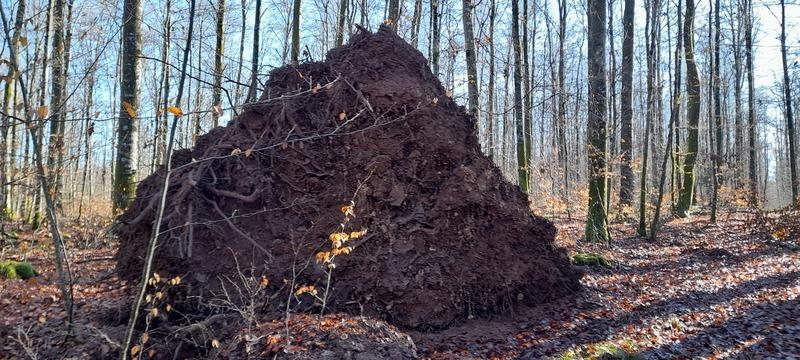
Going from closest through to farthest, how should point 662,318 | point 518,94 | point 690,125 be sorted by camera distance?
point 662,318
point 518,94
point 690,125

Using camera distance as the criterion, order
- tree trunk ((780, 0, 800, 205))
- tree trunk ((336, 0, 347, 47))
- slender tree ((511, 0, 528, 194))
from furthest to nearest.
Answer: tree trunk ((780, 0, 800, 205)), tree trunk ((336, 0, 347, 47)), slender tree ((511, 0, 528, 194))

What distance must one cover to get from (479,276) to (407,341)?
150 cm

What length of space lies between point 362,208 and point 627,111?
10.5 m

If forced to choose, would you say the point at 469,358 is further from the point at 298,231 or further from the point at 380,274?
the point at 298,231

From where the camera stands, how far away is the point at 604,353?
459 centimetres

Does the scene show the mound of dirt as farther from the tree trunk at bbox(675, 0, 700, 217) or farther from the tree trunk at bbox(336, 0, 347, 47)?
the tree trunk at bbox(675, 0, 700, 217)

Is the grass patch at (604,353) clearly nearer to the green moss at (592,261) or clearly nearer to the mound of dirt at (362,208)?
the mound of dirt at (362,208)

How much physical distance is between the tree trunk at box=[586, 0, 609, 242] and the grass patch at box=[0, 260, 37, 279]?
439 inches

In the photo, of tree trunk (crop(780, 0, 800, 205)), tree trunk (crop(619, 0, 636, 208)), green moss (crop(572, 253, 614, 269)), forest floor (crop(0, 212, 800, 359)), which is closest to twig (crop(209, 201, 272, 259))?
forest floor (crop(0, 212, 800, 359))

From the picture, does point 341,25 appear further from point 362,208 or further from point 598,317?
point 598,317

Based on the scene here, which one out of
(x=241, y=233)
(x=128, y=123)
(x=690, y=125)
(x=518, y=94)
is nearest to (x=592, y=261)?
(x=518, y=94)

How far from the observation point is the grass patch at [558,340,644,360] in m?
4.52

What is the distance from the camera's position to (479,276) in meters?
5.91

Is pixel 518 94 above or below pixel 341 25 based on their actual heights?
below
